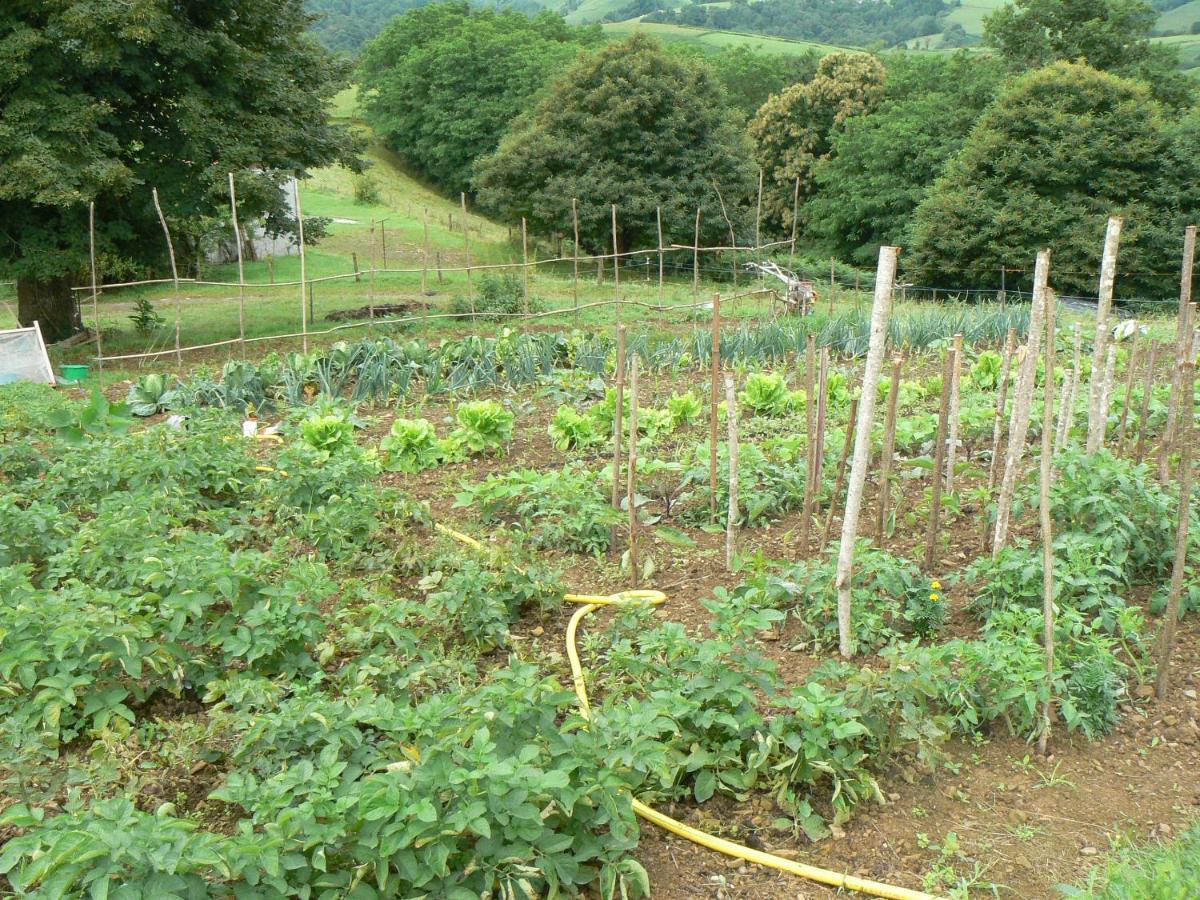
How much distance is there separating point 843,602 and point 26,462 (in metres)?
4.53

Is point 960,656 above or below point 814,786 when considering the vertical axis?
above

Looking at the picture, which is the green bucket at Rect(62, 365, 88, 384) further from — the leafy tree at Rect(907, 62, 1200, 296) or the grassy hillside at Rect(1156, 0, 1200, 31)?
the grassy hillside at Rect(1156, 0, 1200, 31)

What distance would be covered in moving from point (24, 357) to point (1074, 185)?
20067 millimetres

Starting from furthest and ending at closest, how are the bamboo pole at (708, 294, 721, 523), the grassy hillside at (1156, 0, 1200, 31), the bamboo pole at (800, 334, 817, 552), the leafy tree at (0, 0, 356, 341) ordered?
the grassy hillside at (1156, 0, 1200, 31) → the leafy tree at (0, 0, 356, 341) → the bamboo pole at (708, 294, 721, 523) → the bamboo pole at (800, 334, 817, 552)

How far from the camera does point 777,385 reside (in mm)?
7020

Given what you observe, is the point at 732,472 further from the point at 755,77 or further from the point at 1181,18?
the point at 1181,18

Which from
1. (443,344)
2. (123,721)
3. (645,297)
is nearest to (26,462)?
(123,721)

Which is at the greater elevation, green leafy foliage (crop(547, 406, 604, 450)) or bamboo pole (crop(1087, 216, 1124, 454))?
bamboo pole (crop(1087, 216, 1124, 454))

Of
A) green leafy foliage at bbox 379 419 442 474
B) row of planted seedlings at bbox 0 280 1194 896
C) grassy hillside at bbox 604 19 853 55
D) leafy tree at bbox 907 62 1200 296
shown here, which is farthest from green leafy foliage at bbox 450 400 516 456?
grassy hillside at bbox 604 19 853 55

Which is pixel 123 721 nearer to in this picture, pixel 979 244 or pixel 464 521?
pixel 464 521

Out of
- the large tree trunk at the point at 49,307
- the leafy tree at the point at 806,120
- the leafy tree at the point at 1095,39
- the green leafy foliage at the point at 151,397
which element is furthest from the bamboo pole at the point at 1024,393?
the leafy tree at the point at 806,120

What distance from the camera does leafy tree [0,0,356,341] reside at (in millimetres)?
9961

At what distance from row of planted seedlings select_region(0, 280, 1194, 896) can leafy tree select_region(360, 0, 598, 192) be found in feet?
102

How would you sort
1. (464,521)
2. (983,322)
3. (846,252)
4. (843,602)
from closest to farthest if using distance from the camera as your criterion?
(843,602) → (464,521) → (983,322) → (846,252)
